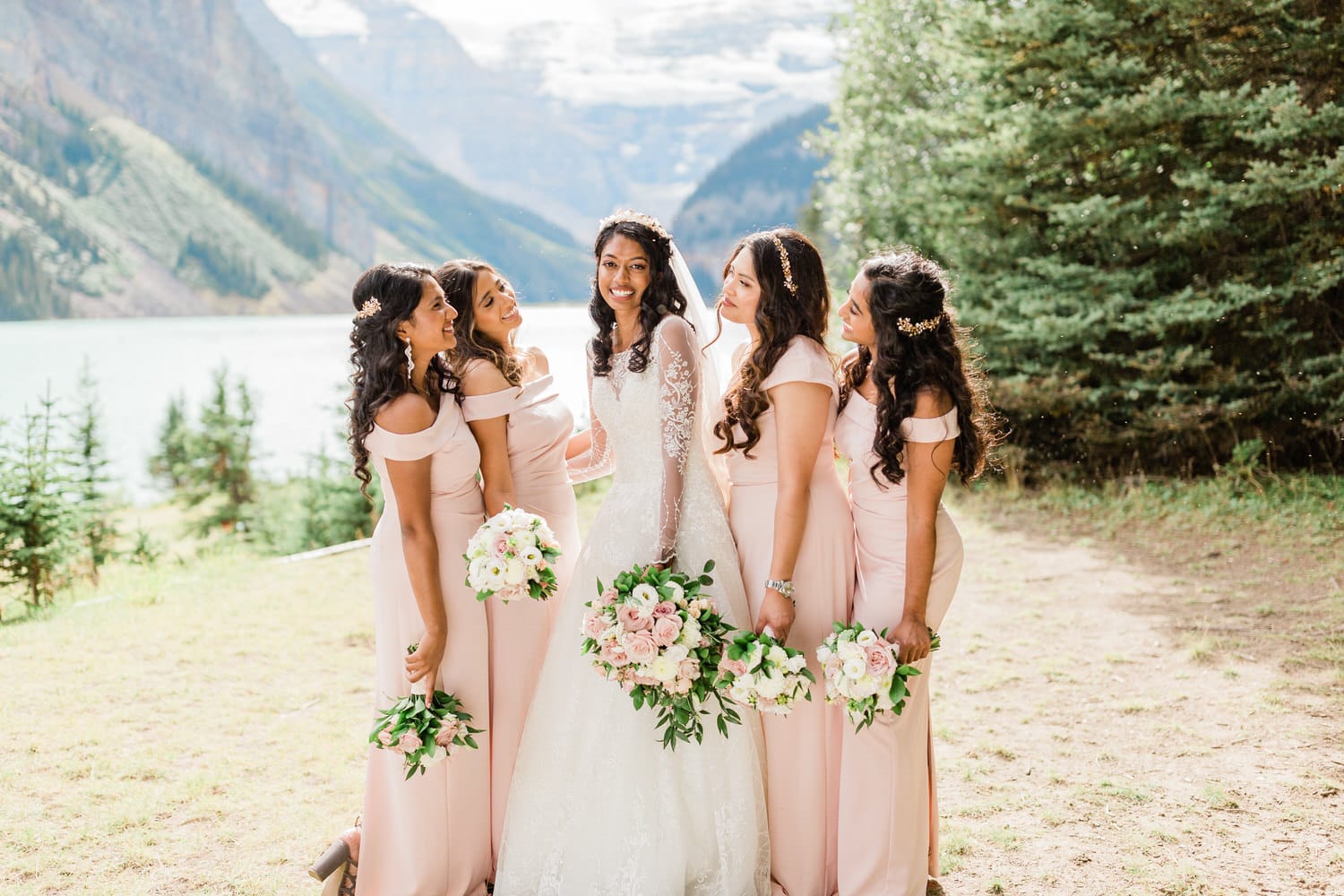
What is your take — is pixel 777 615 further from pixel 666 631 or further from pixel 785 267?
pixel 785 267

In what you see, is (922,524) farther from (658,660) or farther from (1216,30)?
(1216,30)

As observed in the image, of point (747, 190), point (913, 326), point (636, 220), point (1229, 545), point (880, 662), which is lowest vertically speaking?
point (1229, 545)

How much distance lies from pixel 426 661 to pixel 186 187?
142 metres

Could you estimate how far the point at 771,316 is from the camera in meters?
3.58

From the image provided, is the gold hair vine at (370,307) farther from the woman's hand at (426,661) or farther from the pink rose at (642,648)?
the pink rose at (642,648)

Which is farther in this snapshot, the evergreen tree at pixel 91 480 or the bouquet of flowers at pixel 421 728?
the evergreen tree at pixel 91 480

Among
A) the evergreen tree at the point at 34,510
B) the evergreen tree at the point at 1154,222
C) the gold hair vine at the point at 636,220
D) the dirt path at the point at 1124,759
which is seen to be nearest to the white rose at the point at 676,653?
the gold hair vine at the point at 636,220

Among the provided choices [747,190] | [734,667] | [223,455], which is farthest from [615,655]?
[747,190]

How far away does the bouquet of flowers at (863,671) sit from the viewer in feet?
10.4

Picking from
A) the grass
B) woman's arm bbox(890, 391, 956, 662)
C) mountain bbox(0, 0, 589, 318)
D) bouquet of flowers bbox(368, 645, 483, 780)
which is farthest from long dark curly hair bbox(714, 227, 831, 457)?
mountain bbox(0, 0, 589, 318)

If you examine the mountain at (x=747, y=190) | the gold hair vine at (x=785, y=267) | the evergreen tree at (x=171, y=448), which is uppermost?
the mountain at (x=747, y=190)

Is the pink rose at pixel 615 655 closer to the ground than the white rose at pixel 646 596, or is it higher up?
closer to the ground

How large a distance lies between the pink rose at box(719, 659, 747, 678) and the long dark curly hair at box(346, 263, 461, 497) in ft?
5.03

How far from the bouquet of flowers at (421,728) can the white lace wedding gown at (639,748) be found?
355mm
